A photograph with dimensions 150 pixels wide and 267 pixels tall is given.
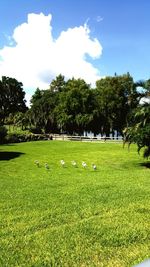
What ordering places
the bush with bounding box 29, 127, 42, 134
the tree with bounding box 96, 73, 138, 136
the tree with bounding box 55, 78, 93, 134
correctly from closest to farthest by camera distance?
the tree with bounding box 96, 73, 138, 136
the tree with bounding box 55, 78, 93, 134
the bush with bounding box 29, 127, 42, 134

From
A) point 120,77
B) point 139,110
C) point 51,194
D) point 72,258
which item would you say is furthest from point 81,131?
point 72,258

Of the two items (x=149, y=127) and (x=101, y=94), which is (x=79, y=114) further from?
(x=149, y=127)

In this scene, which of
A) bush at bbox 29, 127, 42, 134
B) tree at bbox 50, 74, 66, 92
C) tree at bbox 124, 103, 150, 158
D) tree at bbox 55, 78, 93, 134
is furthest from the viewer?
tree at bbox 50, 74, 66, 92

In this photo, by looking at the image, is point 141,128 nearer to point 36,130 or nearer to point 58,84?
point 36,130

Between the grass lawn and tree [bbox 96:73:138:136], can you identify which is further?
tree [bbox 96:73:138:136]

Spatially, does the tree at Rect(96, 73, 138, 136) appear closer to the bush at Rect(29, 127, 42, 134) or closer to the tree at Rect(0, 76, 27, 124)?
the bush at Rect(29, 127, 42, 134)

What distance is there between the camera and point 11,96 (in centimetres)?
11769

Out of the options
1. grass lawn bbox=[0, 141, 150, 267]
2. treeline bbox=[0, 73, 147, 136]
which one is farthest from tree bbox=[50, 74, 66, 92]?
grass lawn bbox=[0, 141, 150, 267]

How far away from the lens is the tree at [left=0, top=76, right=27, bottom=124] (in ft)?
380

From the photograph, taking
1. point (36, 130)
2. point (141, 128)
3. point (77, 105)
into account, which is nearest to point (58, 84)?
point (36, 130)

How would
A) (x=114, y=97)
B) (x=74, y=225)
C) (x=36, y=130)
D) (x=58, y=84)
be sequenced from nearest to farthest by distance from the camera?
(x=74, y=225) < (x=114, y=97) < (x=36, y=130) < (x=58, y=84)

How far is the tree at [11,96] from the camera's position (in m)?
116

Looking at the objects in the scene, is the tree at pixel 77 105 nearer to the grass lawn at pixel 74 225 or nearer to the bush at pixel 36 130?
the bush at pixel 36 130

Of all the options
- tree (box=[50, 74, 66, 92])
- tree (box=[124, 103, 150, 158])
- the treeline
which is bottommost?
tree (box=[124, 103, 150, 158])
